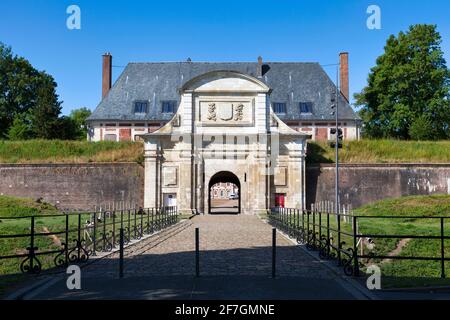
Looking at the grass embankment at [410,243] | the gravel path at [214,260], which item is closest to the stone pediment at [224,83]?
the grass embankment at [410,243]

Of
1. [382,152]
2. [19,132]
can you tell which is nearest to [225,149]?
[382,152]

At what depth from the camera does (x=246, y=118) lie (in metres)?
32.6

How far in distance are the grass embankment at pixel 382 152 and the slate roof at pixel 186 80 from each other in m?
7.23

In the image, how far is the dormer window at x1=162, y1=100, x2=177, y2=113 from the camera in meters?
43.6

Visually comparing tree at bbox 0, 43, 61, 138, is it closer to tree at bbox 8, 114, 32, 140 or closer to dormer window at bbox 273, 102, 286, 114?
tree at bbox 8, 114, 32, 140

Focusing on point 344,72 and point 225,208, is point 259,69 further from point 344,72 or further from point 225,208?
point 225,208

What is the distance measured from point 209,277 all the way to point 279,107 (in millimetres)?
36613

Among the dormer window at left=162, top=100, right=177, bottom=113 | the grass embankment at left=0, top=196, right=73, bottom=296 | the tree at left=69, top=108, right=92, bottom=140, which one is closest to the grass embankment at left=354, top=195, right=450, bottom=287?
the grass embankment at left=0, top=196, right=73, bottom=296

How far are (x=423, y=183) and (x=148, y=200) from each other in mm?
17036

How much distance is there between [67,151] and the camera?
35469 mm

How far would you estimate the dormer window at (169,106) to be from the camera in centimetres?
4356

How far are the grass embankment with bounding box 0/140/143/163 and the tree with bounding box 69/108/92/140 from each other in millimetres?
25716

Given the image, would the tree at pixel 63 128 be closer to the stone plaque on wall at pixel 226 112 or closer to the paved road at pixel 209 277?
the stone plaque on wall at pixel 226 112

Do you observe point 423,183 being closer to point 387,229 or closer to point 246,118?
point 246,118
